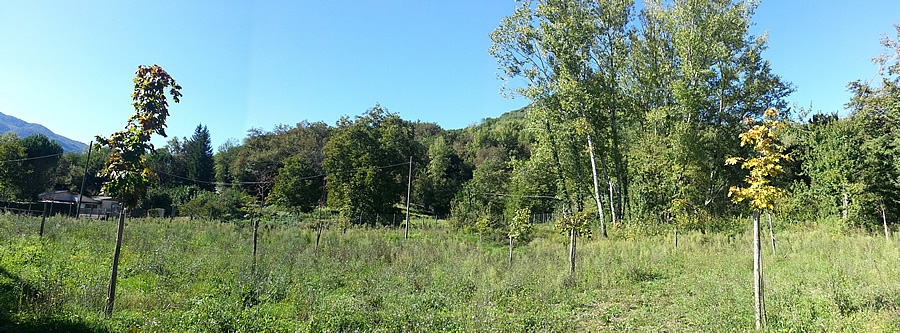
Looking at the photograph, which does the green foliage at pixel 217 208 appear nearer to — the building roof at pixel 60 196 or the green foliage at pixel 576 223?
the building roof at pixel 60 196

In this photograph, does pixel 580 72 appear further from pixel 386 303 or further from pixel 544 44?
pixel 386 303

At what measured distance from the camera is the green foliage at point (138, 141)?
6367 mm

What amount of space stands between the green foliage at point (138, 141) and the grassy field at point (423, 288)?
1983 mm

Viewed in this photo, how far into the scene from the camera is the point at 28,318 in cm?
586

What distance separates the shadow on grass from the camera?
5.66 m

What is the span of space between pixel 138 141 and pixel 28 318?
2.90 m

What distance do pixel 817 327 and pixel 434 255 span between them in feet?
36.2

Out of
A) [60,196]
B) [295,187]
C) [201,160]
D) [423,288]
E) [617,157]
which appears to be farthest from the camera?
[201,160]

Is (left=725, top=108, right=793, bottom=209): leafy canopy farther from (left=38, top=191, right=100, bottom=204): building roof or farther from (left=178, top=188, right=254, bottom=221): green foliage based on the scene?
(left=38, top=191, right=100, bottom=204): building roof

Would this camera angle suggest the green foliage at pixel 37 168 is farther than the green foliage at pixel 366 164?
Yes

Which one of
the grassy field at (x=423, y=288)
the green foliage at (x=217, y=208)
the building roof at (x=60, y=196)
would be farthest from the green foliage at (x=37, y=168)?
the grassy field at (x=423, y=288)

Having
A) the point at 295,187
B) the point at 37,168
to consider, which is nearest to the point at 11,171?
the point at 37,168

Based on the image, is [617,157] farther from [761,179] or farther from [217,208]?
[217,208]

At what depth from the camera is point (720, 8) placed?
24062 mm
